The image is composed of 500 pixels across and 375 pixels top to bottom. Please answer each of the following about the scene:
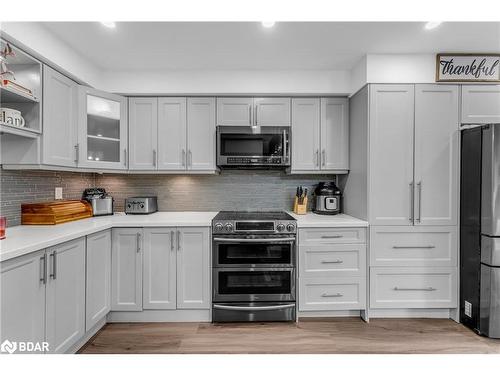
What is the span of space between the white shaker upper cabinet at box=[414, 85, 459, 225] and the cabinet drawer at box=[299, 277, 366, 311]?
81 cm

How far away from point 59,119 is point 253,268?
206 cm

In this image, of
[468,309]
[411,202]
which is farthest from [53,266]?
[468,309]

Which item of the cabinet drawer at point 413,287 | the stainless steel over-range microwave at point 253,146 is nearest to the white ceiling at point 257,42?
the stainless steel over-range microwave at point 253,146

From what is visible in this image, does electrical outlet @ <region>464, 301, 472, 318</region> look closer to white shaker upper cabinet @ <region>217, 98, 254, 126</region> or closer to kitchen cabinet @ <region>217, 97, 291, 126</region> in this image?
kitchen cabinet @ <region>217, 97, 291, 126</region>

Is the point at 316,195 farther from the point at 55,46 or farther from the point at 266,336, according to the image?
the point at 55,46

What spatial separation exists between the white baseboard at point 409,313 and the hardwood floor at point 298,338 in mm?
44

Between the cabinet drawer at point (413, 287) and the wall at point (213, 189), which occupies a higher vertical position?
the wall at point (213, 189)

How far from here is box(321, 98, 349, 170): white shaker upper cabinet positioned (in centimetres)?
297

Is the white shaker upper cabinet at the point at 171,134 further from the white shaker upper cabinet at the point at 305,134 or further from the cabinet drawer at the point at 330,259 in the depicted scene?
the cabinet drawer at the point at 330,259

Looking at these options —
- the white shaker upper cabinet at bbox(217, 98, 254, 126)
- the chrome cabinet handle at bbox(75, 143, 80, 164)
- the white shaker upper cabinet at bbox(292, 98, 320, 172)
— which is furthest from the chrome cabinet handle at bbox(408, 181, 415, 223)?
the chrome cabinet handle at bbox(75, 143, 80, 164)

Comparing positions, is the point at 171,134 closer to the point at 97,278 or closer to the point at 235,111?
the point at 235,111

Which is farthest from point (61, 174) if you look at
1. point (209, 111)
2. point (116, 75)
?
point (209, 111)

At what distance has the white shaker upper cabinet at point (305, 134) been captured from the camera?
9.71ft

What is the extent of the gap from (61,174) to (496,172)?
3779mm
